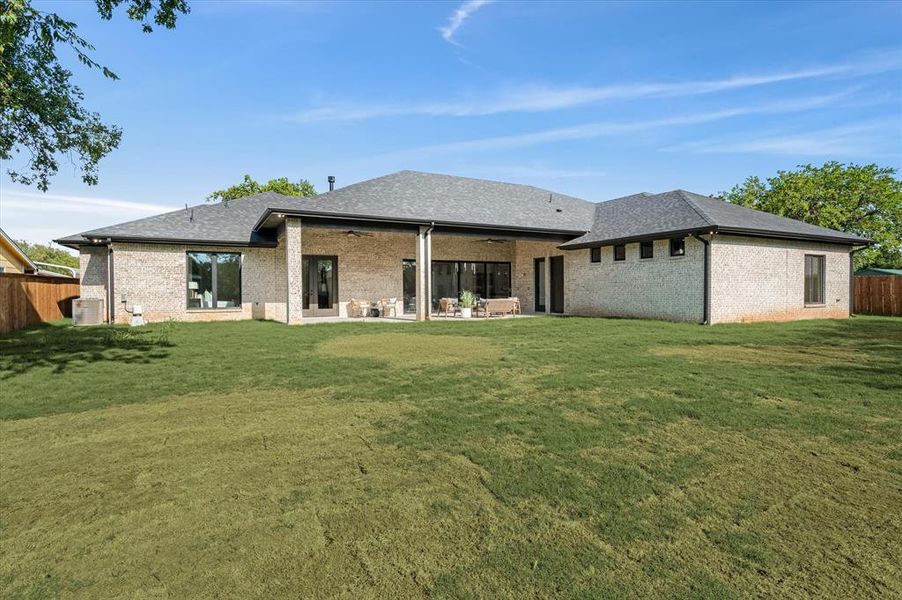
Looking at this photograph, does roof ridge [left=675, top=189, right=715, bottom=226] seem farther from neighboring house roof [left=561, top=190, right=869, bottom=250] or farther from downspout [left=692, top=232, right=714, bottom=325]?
downspout [left=692, top=232, right=714, bottom=325]

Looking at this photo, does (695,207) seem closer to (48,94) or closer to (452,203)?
(452,203)

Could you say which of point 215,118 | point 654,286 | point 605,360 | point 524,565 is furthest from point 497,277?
point 524,565

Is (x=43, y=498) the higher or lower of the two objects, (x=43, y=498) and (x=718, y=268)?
the lower

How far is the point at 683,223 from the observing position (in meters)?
15.7

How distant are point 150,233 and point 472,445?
1660 cm

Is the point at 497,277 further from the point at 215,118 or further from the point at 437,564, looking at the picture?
the point at 437,564

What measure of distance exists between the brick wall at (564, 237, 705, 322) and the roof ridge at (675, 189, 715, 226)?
0.77m

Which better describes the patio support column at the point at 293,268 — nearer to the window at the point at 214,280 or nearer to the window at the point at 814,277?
the window at the point at 214,280

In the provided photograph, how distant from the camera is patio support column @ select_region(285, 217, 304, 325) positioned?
14477mm

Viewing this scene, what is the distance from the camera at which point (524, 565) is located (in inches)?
85.7

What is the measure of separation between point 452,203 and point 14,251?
24.1 meters

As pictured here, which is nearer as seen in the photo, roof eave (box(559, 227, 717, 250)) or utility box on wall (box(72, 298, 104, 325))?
roof eave (box(559, 227, 717, 250))

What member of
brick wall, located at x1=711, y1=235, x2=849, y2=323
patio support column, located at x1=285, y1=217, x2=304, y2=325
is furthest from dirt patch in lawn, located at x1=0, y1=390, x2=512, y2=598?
brick wall, located at x1=711, y1=235, x2=849, y2=323

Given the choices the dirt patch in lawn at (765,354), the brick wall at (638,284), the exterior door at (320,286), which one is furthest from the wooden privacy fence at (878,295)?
the exterior door at (320,286)
